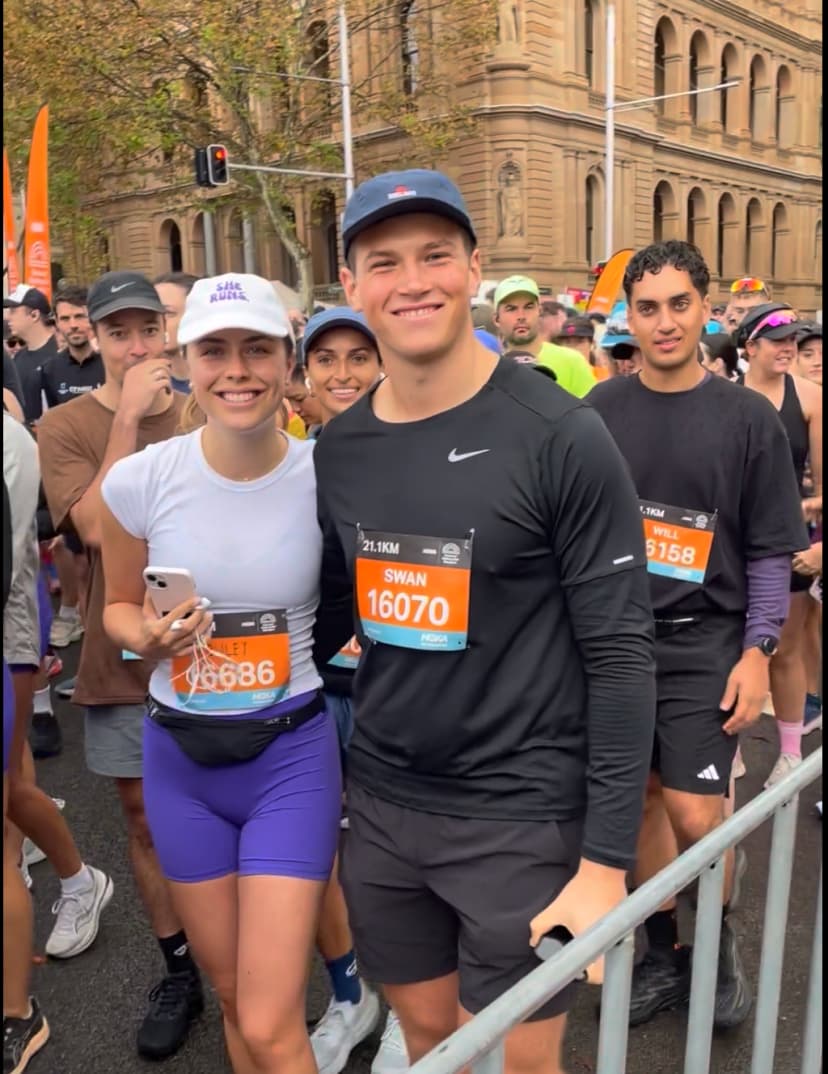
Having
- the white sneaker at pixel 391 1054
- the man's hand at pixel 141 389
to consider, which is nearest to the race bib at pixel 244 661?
the man's hand at pixel 141 389

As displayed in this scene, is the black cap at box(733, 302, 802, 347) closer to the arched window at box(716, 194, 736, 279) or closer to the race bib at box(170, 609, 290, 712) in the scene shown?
the race bib at box(170, 609, 290, 712)

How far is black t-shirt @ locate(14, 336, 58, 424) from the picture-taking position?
274 inches

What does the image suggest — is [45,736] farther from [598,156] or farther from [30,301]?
[598,156]

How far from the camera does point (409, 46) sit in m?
27.1

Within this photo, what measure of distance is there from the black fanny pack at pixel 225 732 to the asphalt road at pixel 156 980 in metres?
0.41

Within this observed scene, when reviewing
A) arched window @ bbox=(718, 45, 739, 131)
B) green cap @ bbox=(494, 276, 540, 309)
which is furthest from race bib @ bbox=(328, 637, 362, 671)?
arched window @ bbox=(718, 45, 739, 131)

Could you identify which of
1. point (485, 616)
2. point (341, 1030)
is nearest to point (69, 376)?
point (341, 1030)

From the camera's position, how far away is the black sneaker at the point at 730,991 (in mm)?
2740

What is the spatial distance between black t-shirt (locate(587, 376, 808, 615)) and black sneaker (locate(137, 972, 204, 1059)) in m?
1.73

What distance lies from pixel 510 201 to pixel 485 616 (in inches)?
1151

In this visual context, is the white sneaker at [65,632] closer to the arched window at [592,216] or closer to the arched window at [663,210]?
the arched window at [592,216]

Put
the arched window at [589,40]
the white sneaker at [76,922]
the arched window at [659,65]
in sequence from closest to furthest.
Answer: the white sneaker at [76,922] → the arched window at [589,40] → the arched window at [659,65]

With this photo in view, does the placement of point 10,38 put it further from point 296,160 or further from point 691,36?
point 691,36

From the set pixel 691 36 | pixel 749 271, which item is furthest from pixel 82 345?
pixel 749 271
